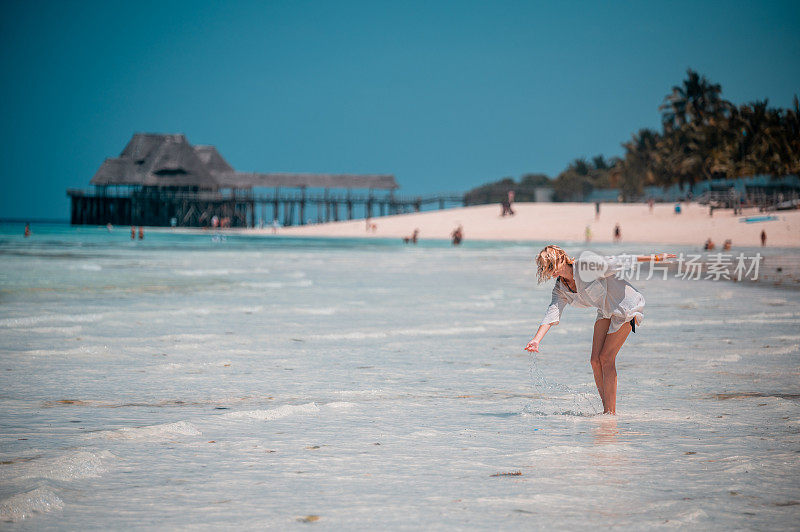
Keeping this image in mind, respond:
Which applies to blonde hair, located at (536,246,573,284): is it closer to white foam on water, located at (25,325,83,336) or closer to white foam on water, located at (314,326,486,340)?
white foam on water, located at (314,326,486,340)

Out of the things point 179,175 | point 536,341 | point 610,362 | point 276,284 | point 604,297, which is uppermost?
point 179,175

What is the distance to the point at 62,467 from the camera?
4.59 metres

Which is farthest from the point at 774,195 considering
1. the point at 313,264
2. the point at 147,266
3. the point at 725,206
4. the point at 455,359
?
the point at 455,359

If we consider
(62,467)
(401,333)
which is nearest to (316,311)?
(401,333)

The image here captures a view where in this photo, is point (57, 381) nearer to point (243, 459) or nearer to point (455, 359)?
point (243, 459)

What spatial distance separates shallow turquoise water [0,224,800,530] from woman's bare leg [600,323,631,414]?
13 centimetres

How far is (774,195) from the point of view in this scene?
180 feet

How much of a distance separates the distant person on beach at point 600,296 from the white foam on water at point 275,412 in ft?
5.66

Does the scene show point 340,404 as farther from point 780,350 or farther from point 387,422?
point 780,350

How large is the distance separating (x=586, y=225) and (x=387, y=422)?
5627 centimetres

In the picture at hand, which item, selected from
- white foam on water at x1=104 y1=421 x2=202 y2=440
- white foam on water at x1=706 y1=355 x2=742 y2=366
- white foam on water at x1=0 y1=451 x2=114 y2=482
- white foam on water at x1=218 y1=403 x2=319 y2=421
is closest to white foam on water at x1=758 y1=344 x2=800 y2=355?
white foam on water at x1=706 y1=355 x2=742 y2=366

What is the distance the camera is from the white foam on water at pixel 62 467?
4.45 metres

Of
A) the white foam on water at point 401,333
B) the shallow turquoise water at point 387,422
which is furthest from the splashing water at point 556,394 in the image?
the white foam on water at point 401,333

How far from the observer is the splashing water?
20.1ft
